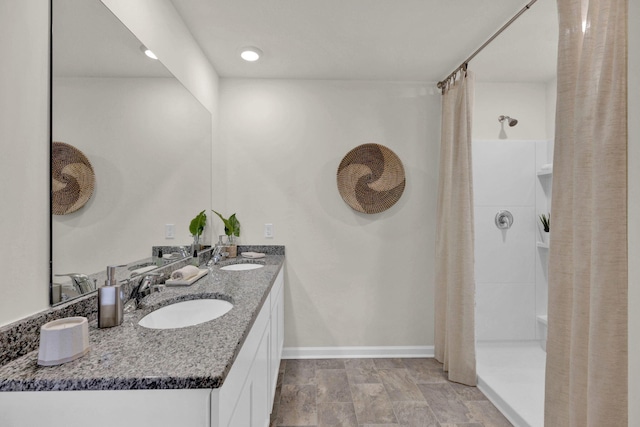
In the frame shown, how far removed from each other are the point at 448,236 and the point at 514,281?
3.39 feet

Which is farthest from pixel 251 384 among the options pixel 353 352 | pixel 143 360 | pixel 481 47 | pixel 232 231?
pixel 481 47

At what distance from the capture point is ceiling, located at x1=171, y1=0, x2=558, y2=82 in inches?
75.4

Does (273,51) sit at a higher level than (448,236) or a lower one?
higher

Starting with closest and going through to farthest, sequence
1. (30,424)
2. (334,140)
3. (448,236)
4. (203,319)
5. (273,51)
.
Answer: (30,424)
(203,319)
(273,51)
(448,236)
(334,140)

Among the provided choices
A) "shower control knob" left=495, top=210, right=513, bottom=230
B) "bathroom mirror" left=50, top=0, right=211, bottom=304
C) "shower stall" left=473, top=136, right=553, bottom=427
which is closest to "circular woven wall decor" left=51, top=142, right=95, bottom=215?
"bathroom mirror" left=50, top=0, right=211, bottom=304

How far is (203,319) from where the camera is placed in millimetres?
1448

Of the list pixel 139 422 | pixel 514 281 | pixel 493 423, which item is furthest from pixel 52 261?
pixel 514 281

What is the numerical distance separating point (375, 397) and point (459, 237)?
1315 millimetres

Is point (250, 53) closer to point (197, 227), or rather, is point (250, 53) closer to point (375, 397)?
point (197, 227)

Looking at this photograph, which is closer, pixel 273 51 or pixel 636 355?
pixel 636 355

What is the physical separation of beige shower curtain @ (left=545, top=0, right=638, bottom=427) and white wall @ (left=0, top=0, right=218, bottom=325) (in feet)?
5.89

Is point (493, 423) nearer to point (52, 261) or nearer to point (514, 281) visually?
point (514, 281)

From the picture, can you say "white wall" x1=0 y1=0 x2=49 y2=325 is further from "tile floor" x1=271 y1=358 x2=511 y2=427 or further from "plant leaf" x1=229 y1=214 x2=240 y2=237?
"plant leaf" x1=229 y1=214 x2=240 y2=237

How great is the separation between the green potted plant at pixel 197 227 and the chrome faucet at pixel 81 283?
971 millimetres
